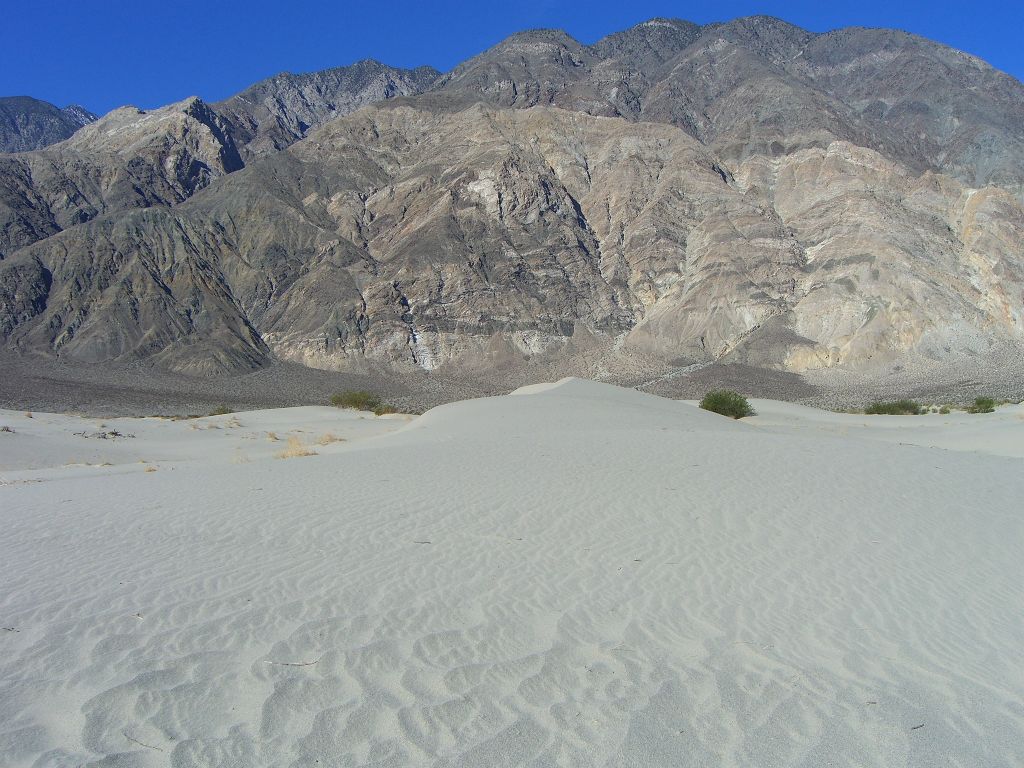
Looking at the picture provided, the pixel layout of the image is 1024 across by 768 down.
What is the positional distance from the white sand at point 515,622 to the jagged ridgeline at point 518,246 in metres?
57.0

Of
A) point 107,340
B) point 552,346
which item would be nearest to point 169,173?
point 107,340

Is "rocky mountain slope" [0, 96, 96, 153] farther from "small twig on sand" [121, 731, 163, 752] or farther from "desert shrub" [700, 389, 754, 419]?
"small twig on sand" [121, 731, 163, 752]

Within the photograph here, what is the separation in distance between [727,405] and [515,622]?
31.6m

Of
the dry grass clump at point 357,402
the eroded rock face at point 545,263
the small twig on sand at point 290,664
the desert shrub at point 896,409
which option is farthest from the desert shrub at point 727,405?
the small twig on sand at point 290,664

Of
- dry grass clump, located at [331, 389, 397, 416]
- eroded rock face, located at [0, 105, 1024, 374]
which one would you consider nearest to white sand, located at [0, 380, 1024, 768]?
dry grass clump, located at [331, 389, 397, 416]

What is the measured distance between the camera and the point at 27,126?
188500mm

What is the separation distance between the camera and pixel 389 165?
312ft

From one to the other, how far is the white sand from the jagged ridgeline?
57028mm

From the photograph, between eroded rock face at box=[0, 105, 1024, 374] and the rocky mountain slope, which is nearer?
eroded rock face at box=[0, 105, 1024, 374]

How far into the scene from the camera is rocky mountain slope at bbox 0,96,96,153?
18255 cm

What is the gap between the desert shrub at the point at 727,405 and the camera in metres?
34.1

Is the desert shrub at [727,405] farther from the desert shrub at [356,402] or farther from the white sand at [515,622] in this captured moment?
the white sand at [515,622]

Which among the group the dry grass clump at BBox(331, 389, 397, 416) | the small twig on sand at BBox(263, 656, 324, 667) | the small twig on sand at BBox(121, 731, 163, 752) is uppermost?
the small twig on sand at BBox(263, 656, 324, 667)

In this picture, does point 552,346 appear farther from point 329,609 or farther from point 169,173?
point 169,173
